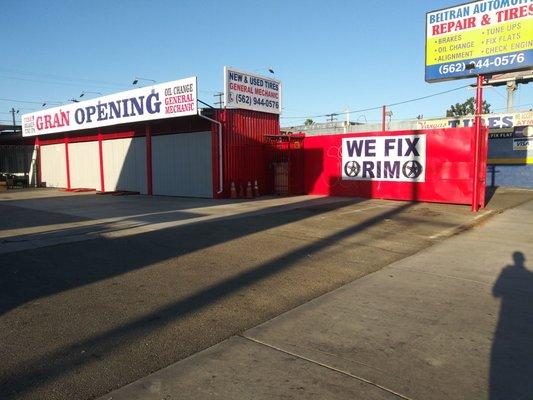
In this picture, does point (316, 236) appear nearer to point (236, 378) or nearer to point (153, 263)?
point (153, 263)

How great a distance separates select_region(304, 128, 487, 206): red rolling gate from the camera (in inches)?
613

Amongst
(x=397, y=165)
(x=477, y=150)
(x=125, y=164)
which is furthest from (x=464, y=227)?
(x=125, y=164)

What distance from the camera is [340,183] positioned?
64.1 ft

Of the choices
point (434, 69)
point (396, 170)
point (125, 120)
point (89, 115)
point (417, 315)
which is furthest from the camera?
point (89, 115)

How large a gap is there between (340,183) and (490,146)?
12203 millimetres

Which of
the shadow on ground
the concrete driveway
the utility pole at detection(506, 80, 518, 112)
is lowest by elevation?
the shadow on ground

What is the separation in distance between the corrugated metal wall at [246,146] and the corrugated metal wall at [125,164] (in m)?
5.92

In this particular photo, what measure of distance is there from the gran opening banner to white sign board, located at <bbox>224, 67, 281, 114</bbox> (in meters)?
7.95

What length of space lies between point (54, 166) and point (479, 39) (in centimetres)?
2776

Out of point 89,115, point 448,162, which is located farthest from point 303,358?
point 89,115

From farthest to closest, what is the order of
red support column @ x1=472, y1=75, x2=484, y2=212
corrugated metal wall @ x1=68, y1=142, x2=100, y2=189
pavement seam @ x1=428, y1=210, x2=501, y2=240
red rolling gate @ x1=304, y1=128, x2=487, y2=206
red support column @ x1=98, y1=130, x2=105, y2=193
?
corrugated metal wall @ x1=68, y1=142, x2=100, y2=189 < red support column @ x1=98, y1=130, x2=105, y2=193 < red rolling gate @ x1=304, y1=128, x2=487, y2=206 < red support column @ x1=472, y1=75, x2=484, y2=212 < pavement seam @ x1=428, y1=210, x2=501, y2=240

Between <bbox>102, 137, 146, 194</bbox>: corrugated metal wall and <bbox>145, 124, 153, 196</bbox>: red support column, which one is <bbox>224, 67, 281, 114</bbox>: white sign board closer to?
<bbox>145, 124, 153, 196</bbox>: red support column

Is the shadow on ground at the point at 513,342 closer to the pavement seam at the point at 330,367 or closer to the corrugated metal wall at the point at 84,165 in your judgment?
the pavement seam at the point at 330,367

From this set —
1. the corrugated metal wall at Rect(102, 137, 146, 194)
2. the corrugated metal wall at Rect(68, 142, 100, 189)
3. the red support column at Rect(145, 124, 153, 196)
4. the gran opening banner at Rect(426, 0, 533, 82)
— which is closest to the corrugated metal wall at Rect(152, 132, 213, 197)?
the red support column at Rect(145, 124, 153, 196)
